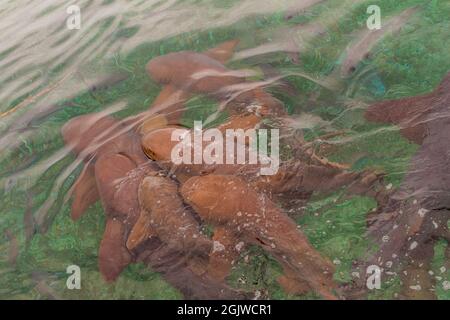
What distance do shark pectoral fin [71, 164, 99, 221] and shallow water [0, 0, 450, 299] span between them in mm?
A: 80

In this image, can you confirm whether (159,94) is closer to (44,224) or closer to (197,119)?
(197,119)

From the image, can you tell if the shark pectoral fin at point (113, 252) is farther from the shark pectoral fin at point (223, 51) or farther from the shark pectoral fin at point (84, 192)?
the shark pectoral fin at point (223, 51)

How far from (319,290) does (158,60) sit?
124 inches

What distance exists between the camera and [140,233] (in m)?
3.57

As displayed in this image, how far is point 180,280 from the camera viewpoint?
3414 millimetres

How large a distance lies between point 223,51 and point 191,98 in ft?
2.87

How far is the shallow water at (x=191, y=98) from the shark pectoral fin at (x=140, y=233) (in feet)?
0.62

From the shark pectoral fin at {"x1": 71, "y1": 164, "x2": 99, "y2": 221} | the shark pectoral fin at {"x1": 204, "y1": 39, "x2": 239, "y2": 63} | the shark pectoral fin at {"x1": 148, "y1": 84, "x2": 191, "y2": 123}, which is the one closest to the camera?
the shark pectoral fin at {"x1": 71, "y1": 164, "x2": 99, "y2": 221}

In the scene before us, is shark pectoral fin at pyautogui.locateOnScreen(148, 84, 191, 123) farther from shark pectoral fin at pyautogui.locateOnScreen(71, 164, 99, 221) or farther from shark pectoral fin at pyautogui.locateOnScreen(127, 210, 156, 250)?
shark pectoral fin at pyautogui.locateOnScreen(127, 210, 156, 250)

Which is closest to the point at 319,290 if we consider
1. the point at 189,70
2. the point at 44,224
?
the point at 44,224

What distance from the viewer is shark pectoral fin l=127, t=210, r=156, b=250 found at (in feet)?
11.7

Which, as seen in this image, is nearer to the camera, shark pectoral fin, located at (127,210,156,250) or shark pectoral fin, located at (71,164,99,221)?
shark pectoral fin, located at (127,210,156,250)

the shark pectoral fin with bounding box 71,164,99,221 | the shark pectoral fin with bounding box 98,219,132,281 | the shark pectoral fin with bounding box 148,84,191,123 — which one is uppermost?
the shark pectoral fin with bounding box 148,84,191,123

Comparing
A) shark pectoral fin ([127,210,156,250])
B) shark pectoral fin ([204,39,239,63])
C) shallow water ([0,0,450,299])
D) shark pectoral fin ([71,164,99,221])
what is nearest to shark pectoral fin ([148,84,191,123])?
shallow water ([0,0,450,299])
